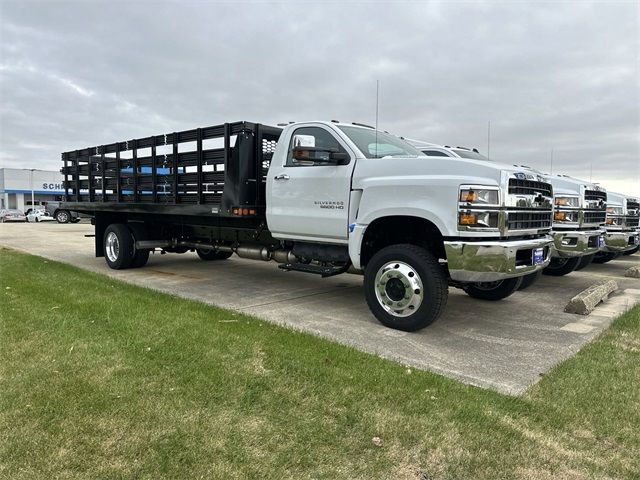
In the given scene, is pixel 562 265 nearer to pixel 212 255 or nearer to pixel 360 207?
pixel 360 207

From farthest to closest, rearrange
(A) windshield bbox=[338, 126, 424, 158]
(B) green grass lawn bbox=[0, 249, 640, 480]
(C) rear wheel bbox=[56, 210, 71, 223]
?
(C) rear wheel bbox=[56, 210, 71, 223] → (A) windshield bbox=[338, 126, 424, 158] → (B) green grass lawn bbox=[0, 249, 640, 480]

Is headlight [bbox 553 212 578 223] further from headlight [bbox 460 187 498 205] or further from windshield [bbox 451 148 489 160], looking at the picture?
headlight [bbox 460 187 498 205]

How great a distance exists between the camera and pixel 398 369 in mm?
4055

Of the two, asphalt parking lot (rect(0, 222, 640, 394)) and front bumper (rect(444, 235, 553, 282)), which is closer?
asphalt parking lot (rect(0, 222, 640, 394))

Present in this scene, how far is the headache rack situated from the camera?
23.5 ft

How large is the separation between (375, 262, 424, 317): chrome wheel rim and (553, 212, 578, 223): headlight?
376 centimetres

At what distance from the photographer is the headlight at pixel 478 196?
4770 millimetres

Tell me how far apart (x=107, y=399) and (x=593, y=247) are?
7.58 m

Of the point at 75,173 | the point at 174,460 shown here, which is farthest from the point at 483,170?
the point at 75,173

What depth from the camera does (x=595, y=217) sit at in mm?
8461

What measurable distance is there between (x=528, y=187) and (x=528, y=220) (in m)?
0.36

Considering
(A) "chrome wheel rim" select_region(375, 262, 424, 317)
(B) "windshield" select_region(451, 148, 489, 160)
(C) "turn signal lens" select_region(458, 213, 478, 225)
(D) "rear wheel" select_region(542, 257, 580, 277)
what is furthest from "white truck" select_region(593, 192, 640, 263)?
(A) "chrome wheel rim" select_region(375, 262, 424, 317)

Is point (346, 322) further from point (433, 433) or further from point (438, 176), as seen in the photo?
point (433, 433)

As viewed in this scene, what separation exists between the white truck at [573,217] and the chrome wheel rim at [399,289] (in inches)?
103
